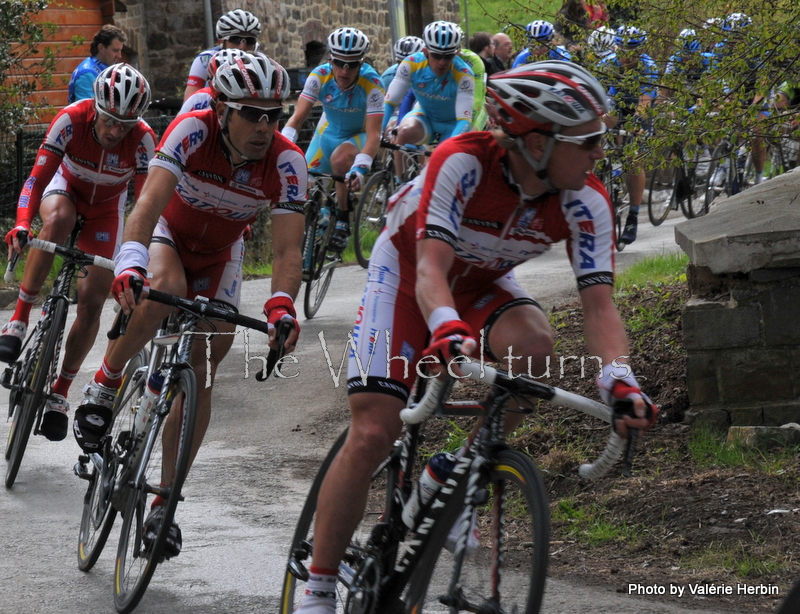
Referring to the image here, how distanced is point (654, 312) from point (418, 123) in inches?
206

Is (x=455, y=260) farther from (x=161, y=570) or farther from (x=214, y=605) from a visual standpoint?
(x=161, y=570)

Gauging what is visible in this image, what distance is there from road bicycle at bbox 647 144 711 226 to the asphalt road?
21.4ft

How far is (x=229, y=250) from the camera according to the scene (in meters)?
5.39

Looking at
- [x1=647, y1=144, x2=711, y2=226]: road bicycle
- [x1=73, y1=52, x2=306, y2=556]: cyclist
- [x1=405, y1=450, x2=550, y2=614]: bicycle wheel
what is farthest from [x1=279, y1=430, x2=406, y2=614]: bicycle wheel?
[x1=647, y1=144, x2=711, y2=226]: road bicycle

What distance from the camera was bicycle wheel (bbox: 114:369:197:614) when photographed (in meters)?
4.20

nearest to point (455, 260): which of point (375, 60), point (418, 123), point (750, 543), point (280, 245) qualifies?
point (280, 245)

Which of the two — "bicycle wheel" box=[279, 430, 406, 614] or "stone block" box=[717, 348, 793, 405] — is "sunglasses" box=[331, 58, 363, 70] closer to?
"stone block" box=[717, 348, 793, 405]

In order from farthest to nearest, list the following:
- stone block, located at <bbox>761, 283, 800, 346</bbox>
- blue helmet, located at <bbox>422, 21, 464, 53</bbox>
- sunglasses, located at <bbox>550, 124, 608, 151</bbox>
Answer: blue helmet, located at <bbox>422, 21, 464, 53</bbox> → stone block, located at <bbox>761, 283, 800, 346</bbox> → sunglasses, located at <bbox>550, 124, 608, 151</bbox>

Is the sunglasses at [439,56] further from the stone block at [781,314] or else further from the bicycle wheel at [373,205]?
the stone block at [781,314]

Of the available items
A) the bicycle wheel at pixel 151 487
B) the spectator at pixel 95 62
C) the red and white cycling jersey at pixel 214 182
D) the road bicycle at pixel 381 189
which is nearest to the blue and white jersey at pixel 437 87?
the road bicycle at pixel 381 189

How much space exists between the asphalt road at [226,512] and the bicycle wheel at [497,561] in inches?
39.4

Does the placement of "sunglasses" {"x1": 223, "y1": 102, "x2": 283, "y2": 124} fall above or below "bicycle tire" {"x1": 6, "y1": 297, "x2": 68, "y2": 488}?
above

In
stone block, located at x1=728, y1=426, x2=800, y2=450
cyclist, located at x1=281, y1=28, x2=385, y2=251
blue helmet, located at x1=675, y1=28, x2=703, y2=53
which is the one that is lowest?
stone block, located at x1=728, y1=426, x2=800, y2=450

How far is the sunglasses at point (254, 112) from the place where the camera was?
468 cm
